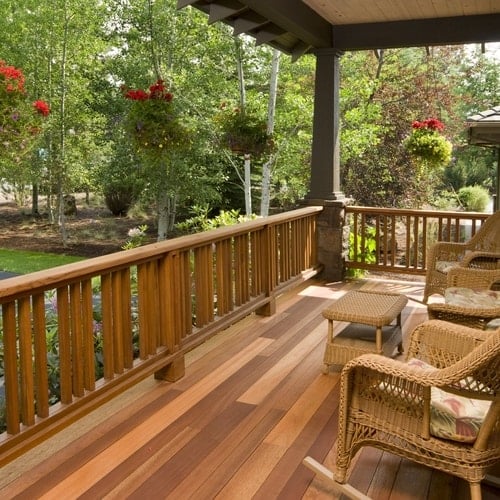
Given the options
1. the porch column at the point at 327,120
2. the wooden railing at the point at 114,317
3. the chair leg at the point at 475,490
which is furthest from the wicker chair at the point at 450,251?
the chair leg at the point at 475,490

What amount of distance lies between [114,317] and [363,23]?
4344mm

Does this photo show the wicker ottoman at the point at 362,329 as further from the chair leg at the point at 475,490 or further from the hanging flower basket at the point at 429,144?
the hanging flower basket at the point at 429,144

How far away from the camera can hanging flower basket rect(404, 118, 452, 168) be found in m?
5.84

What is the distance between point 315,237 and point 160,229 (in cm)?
808

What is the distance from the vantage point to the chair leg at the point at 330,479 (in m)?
2.20

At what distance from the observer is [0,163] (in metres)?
12.9

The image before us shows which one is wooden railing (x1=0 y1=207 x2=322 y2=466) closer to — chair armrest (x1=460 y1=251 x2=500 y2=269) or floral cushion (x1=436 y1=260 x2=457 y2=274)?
floral cushion (x1=436 y1=260 x2=457 y2=274)

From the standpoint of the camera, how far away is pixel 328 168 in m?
6.21

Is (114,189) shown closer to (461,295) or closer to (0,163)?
(0,163)

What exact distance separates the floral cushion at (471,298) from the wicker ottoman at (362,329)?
34cm

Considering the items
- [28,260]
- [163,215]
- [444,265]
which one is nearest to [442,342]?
[444,265]

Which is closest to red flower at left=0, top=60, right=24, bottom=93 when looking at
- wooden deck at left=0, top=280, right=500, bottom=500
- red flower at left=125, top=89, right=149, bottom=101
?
red flower at left=125, top=89, right=149, bottom=101

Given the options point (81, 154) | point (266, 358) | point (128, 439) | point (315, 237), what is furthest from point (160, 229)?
point (128, 439)

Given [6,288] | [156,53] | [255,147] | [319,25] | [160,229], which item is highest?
[156,53]
